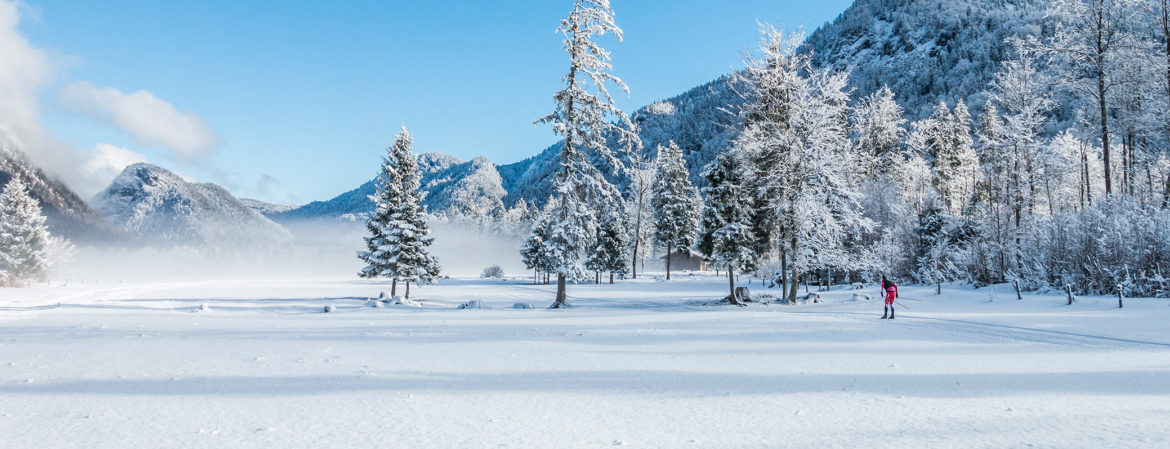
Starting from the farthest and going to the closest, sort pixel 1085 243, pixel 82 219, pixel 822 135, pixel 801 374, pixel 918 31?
pixel 918 31
pixel 82 219
pixel 822 135
pixel 1085 243
pixel 801 374

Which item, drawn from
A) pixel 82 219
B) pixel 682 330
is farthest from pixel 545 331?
pixel 82 219

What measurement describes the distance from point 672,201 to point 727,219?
22494 mm

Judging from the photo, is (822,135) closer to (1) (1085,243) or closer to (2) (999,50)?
(1) (1085,243)

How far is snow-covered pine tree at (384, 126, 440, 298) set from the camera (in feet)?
102

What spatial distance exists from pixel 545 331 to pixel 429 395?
7003 mm

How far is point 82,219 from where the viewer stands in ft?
349

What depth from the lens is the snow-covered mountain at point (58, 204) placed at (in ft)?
309

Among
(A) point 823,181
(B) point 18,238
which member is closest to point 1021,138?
(A) point 823,181

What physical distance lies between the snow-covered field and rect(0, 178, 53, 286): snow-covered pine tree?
120ft

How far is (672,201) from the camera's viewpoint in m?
50.7

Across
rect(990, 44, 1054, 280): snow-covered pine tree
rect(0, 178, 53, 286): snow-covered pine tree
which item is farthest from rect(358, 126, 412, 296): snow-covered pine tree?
rect(990, 44, 1054, 280): snow-covered pine tree

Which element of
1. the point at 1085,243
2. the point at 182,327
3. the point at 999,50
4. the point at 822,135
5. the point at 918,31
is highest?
the point at 918,31

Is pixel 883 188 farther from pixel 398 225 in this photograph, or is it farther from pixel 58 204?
pixel 58 204

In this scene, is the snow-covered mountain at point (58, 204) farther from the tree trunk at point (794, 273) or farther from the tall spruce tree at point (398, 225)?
the tree trunk at point (794, 273)
